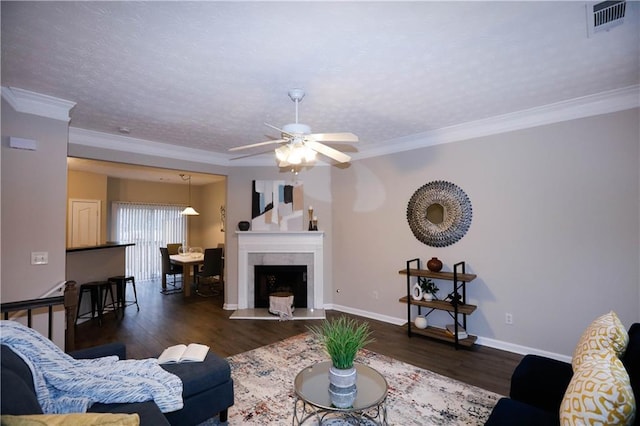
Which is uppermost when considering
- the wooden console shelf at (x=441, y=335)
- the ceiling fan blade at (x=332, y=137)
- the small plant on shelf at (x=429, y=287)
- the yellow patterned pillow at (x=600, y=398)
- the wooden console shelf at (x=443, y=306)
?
the ceiling fan blade at (x=332, y=137)

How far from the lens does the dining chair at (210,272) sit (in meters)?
6.30

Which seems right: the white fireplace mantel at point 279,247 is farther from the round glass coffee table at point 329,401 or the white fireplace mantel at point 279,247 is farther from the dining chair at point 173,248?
the dining chair at point 173,248

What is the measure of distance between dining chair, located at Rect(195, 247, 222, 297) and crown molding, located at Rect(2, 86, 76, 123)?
12.2ft

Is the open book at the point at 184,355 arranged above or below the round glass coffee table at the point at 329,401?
above

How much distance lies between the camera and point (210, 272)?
6.36m

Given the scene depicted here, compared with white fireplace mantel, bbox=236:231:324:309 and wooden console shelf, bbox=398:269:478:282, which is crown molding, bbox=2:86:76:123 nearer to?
white fireplace mantel, bbox=236:231:324:309

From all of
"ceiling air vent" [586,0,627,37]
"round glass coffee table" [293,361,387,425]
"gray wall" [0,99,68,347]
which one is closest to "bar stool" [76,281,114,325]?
"gray wall" [0,99,68,347]

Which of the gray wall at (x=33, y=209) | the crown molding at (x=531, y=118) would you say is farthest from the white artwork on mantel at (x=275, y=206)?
the gray wall at (x=33, y=209)

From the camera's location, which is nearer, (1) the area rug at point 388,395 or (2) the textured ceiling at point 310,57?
(2) the textured ceiling at point 310,57

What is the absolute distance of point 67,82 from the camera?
257 cm

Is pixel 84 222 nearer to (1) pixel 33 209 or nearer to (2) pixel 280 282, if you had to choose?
(1) pixel 33 209

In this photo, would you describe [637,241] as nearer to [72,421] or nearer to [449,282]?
[449,282]

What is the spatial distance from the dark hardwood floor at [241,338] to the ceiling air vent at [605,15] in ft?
9.56

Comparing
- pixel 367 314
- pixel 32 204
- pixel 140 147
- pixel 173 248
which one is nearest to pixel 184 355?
pixel 32 204
